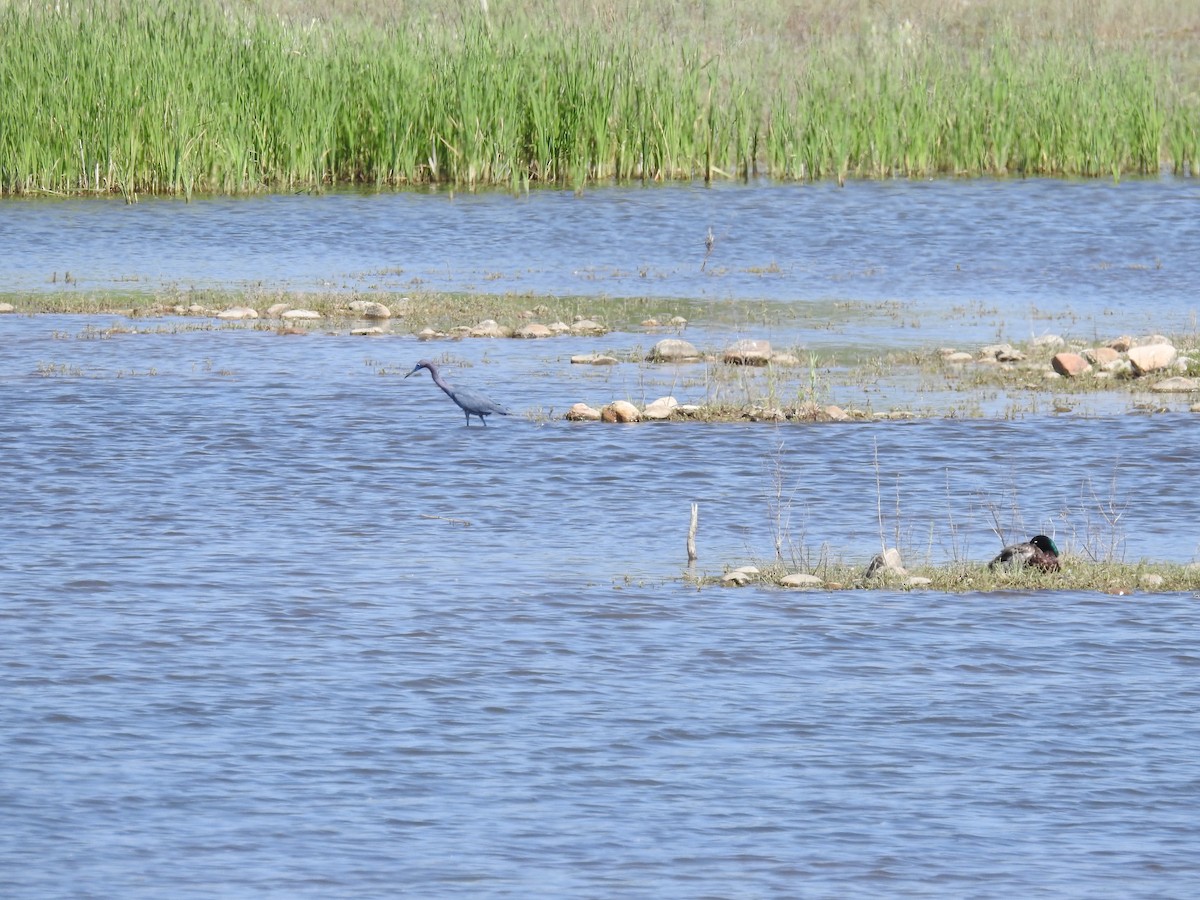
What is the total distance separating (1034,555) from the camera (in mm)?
10484

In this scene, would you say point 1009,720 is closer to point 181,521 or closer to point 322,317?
point 181,521

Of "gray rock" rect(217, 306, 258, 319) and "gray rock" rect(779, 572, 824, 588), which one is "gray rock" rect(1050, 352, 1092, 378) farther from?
"gray rock" rect(217, 306, 258, 319)

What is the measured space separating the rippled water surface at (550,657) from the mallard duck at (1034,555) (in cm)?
28

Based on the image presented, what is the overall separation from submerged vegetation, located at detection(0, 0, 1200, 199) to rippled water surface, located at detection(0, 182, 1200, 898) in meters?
10.3

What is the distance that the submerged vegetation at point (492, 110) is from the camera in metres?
26.4

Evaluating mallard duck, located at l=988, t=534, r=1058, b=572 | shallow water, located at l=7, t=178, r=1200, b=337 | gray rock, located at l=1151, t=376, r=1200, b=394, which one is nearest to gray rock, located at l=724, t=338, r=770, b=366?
gray rock, located at l=1151, t=376, r=1200, b=394

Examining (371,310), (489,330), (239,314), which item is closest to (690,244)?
(371,310)

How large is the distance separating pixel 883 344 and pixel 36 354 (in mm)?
7021

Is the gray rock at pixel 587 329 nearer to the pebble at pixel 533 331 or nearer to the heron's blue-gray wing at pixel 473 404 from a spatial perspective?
the pebble at pixel 533 331

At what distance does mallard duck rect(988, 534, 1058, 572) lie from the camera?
10.5 m

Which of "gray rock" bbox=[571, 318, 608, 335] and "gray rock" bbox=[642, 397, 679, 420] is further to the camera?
"gray rock" bbox=[571, 318, 608, 335]

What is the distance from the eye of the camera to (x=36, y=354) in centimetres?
1792

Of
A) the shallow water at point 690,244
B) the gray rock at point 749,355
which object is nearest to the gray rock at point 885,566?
the gray rock at point 749,355

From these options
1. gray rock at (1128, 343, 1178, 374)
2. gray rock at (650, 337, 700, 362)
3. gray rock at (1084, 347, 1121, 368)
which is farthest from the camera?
gray rock at (650, 337, 700, 362)
